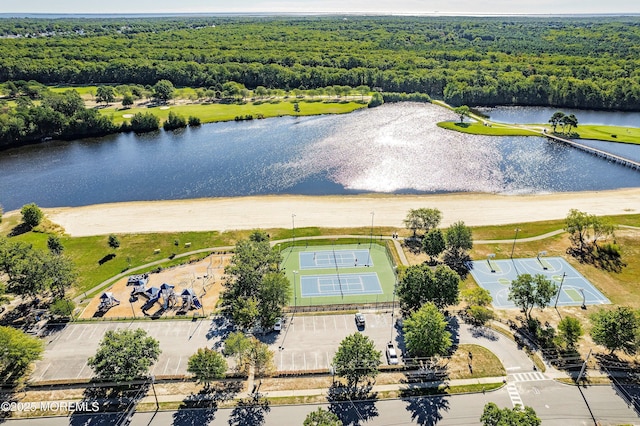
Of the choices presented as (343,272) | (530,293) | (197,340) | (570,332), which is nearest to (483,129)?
(530,293)

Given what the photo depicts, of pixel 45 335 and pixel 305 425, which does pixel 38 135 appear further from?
pixel 305 425

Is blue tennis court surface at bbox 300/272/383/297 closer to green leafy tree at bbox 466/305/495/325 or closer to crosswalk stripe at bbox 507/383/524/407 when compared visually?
green leafy tree at bbox 466/305/495/325

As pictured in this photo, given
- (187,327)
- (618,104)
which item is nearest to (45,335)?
(187,327)

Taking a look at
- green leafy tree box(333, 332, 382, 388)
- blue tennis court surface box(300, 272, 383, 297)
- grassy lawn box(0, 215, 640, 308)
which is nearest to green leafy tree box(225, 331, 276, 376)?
green leafy tree box(333, 332, 382, 388)

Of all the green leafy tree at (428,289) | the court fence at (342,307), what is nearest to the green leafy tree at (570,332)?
the green leafy tree at (428,289)

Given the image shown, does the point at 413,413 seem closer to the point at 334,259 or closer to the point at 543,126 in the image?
the point at 334,259

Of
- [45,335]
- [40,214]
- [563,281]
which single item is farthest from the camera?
[40,214]
